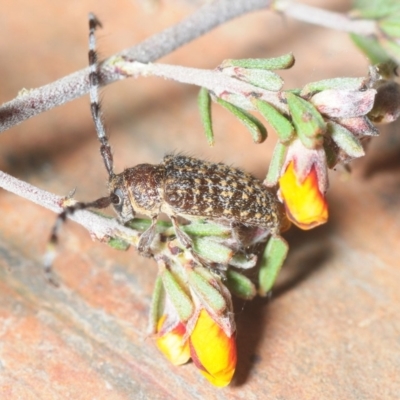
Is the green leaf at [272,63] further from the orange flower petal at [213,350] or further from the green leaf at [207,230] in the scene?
the orange flower petal at [213,350]

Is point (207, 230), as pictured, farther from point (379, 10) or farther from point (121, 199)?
point (379, 10)

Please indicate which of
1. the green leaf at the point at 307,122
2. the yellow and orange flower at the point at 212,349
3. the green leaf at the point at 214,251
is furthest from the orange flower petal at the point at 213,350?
the green leaf at the point at 307,122

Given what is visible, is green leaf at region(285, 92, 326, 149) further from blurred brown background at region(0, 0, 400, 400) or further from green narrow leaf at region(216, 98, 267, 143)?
blurred brown background at region(0, 0, 400, 400)

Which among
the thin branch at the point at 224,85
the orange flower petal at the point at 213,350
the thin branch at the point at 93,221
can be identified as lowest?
the orange flower petal at the point at 213,350

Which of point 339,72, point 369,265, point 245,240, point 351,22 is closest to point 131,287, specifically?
point 245,240

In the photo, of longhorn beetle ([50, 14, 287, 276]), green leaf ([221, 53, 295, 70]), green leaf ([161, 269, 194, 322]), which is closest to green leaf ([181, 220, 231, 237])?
longhorn beetle ([50, 14, 287, 276])
